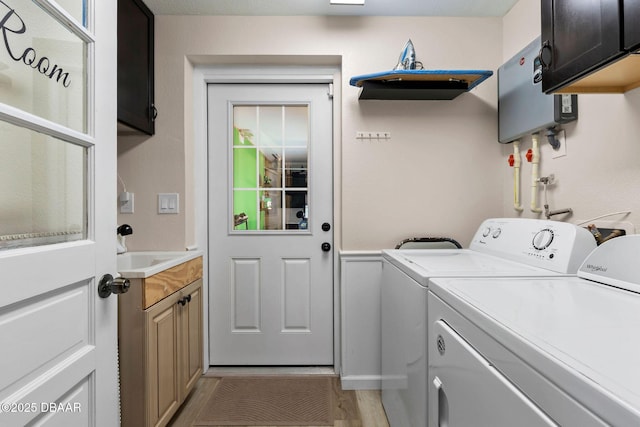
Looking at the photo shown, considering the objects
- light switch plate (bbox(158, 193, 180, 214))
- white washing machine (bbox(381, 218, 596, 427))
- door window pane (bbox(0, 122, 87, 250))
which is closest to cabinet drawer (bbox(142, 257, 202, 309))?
light switch plate (bbox(158, 193, 180, 214))

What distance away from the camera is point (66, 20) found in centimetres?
82

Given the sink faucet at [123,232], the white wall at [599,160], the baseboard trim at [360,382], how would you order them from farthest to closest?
the baseboard trim at [360,382], the sink faucet at [123,232], the white wall at [599,160]

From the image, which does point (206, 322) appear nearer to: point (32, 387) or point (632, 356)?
point (32, 387)

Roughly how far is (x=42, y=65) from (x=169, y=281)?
3.56 ft

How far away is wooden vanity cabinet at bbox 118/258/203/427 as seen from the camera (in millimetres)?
1375

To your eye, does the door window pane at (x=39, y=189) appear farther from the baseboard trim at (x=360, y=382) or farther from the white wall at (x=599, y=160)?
the white wall at (x=599, y=160)

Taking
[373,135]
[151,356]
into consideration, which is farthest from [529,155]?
[151,356]

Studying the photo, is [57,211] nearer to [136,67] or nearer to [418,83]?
[136,67]

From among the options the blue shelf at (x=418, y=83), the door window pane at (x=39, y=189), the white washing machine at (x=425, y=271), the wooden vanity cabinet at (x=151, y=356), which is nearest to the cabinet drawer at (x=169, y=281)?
the wooden vanity cabinet at (x=151, y=356)

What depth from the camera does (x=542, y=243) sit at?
Result: 128 centimetres

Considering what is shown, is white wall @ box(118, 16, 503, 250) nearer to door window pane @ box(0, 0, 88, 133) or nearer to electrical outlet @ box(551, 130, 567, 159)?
electrical outlet @ box(551, 130, 567, 159)

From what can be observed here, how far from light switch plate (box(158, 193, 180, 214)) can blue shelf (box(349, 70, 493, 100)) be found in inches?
51.0

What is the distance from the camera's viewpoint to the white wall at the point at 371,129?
2.03 m

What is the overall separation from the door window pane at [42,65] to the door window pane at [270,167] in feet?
4.47
